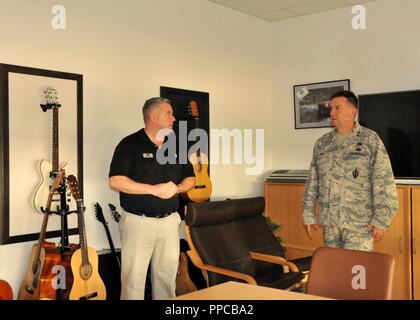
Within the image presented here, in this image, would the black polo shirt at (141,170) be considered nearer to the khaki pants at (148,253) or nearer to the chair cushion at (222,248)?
the khaki pants at (148,253)

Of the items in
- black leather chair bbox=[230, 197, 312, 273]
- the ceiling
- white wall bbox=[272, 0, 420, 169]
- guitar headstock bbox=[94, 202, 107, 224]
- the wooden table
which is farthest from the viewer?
the ceiling

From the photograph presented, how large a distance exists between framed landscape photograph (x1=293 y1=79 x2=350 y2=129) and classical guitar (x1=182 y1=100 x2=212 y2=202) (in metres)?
1.37

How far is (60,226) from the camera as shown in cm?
372

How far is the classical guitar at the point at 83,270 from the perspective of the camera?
3.34 m

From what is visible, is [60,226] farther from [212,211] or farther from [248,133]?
[248,133]

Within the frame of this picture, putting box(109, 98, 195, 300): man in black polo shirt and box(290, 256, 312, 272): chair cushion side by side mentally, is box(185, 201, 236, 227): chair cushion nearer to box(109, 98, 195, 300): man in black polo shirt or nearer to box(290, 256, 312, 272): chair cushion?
box(109, 98, 195, 300): man in black polo shirt

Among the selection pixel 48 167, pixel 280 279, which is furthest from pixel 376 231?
pixel 48 167

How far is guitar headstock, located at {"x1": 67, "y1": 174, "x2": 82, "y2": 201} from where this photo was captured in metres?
3.48

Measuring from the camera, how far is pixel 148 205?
11.1 feet

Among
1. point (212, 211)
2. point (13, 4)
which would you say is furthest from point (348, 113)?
point (13, 4)

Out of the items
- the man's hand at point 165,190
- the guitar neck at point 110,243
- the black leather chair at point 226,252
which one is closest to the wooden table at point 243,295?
the man's hand at point 165,190

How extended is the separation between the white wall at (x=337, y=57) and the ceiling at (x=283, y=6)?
0.11 m

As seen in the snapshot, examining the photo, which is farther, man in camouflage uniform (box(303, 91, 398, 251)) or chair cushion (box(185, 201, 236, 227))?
chair cushion (box(185, 201, 236, 227))

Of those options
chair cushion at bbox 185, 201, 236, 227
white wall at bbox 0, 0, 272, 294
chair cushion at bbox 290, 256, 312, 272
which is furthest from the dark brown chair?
white wall at bbox 0, 0, 272, 294
